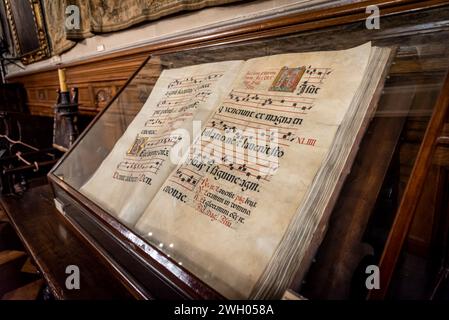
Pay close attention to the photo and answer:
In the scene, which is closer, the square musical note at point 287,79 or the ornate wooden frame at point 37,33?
the square musical note at point 287,79

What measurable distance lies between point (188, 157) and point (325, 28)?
0.51 m

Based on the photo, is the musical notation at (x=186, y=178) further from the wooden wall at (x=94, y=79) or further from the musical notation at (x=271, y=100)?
the wooden wall at (x=94, y=79)

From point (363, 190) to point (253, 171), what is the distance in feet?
0.63

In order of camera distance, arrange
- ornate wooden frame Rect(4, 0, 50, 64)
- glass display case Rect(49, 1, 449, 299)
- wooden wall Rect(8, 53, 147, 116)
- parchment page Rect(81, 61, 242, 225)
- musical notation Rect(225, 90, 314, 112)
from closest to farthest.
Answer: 1. glass display case Rect(49, 1, 449, 299)
2. musical notation Rect(225, 90, 314, 112)
3. parchment page Rect(81, 61, 242, 225)
4. wooden wall Rect(8, 53, 147, 116)
5. ornate wooden frame Rect(4, 0, 50, 64)

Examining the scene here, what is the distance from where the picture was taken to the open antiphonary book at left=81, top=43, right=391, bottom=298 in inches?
16.0

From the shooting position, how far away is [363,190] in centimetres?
45

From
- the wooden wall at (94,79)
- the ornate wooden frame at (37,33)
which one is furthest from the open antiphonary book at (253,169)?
the ornate wooden frame at (37,33)

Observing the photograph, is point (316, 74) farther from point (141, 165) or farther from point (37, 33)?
point (37, 33)

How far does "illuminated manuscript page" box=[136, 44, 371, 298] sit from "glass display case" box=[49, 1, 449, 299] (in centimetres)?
2

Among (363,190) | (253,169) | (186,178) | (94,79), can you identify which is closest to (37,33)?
(94,79)

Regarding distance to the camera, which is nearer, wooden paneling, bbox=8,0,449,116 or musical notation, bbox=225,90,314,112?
musical notation, bbox=225,90,314,112

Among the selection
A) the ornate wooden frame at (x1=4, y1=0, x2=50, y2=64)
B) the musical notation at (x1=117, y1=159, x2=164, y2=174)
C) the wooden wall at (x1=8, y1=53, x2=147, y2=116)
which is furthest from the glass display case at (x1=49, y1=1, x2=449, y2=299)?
the ornate wooden frame at (x1=4, y1=0, x2=50, y2=64)

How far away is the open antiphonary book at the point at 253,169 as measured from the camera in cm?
41

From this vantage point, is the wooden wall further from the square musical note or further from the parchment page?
the square musical note
